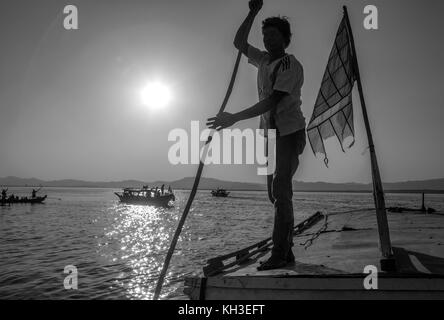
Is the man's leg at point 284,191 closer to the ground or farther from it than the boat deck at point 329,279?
farther from it

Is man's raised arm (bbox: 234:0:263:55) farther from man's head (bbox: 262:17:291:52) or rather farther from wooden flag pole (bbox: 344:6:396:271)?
wooden flag pole (bbox: 344:6:396:271)

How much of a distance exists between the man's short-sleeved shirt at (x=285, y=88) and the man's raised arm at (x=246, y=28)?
330mm

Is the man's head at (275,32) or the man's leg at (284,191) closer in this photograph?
the man's leg at (284,191)

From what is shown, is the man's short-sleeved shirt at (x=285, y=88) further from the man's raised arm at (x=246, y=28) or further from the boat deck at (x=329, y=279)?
the boat deck at (x=329, y=279)

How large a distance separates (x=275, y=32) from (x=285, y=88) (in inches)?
31.6

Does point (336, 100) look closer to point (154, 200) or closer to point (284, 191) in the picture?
point (284, 191)

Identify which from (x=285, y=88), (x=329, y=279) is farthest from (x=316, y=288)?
(x=285, y=88)

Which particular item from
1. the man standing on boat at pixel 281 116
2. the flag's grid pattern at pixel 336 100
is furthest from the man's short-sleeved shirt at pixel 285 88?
the flag's grid pattern at pixel 336 100

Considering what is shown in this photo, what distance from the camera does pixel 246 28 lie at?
4.07 m

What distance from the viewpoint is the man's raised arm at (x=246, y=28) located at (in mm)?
3941

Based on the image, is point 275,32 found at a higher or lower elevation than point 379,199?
higher

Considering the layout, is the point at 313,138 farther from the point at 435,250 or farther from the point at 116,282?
the point at 116,282
